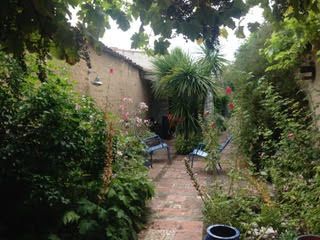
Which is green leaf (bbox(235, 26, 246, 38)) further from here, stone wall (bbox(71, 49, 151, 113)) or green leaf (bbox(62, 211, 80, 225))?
stone wall (bbox(71, 49, 151, 113))

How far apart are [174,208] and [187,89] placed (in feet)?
18.8

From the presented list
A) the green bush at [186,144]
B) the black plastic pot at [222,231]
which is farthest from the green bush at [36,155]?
the green bush at [186,144]

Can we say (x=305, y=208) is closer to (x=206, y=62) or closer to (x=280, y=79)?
(x=280, y=79)

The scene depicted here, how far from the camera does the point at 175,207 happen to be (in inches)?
200

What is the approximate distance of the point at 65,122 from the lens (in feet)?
12.3

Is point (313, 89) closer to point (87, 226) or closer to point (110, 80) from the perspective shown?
point (87, 226)

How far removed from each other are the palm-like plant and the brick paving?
262cm

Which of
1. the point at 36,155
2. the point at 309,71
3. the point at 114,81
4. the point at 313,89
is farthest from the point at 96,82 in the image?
the point at 313,89

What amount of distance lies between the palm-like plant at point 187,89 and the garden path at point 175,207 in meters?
2.55

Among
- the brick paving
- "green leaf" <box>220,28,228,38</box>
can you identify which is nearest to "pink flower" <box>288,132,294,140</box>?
the brick paving

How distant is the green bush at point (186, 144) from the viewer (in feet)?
32.9

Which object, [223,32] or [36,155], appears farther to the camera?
[36,155]

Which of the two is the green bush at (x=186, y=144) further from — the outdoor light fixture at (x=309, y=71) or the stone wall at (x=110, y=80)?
the outdoor light fixture at (x=309, y=71)

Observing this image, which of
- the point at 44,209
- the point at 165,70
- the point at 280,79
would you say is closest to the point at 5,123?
the point at 44,209
